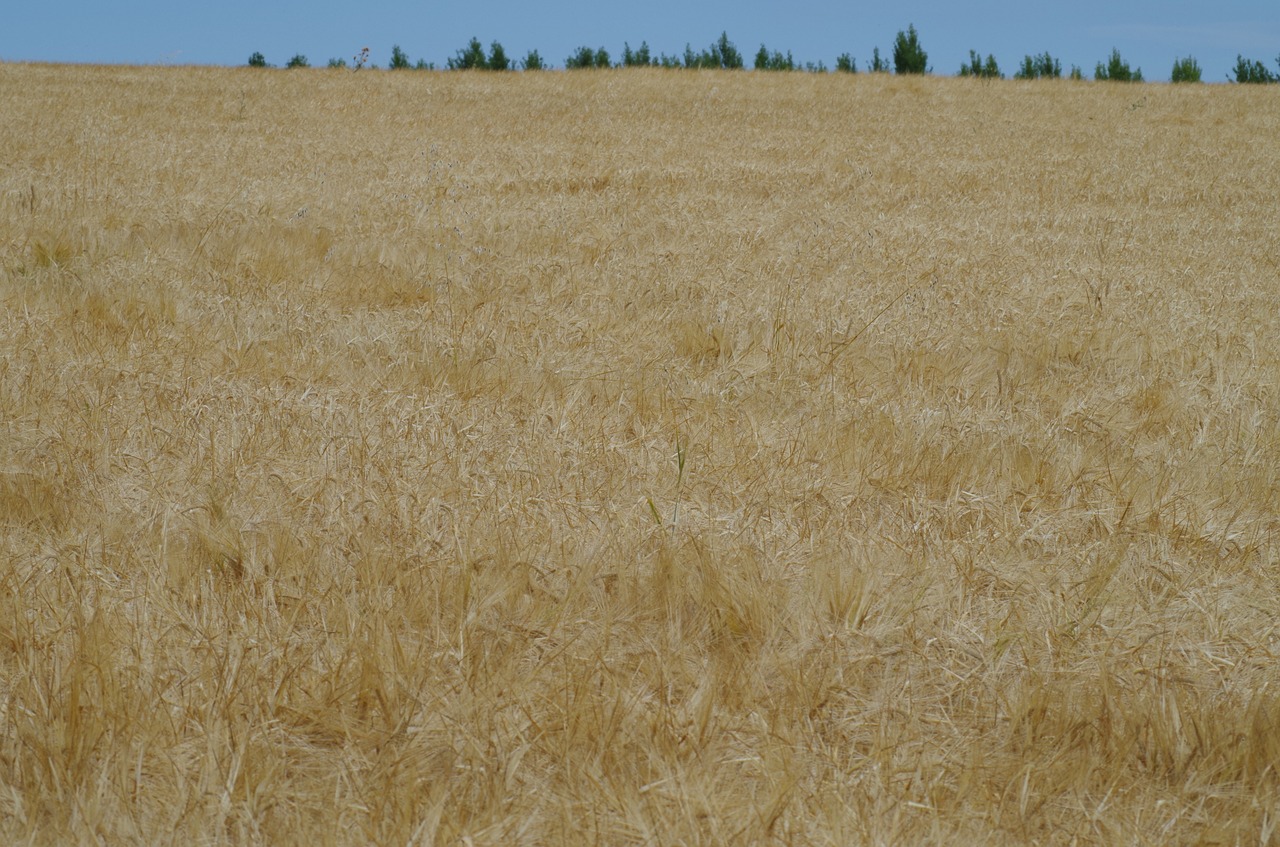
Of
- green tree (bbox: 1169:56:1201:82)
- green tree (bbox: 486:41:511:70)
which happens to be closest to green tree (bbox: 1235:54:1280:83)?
green tree (bbox: 1169:56:1201:82)

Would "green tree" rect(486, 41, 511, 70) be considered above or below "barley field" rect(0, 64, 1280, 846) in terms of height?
above

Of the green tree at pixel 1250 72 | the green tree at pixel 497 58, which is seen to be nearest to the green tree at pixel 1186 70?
the green tree at pixel 1250 72

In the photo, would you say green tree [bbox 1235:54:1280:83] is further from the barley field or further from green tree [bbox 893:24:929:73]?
the barley field

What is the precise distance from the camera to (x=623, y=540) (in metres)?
2.68

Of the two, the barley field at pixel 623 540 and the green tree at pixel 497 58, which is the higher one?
the green tree at pixel 497 58

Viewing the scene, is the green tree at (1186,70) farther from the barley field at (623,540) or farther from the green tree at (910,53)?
the barley field at (623,540)

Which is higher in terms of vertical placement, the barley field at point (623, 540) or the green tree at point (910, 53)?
the green tree at point (910, 53)

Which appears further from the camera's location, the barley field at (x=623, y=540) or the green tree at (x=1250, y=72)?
the green tree at (x=1250, y=72)

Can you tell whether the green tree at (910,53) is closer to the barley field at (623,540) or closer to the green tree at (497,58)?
the green tree at (497,58)

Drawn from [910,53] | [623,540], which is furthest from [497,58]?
[623,540]

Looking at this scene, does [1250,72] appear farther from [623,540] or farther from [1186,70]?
[623,540]

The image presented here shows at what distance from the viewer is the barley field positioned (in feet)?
5.93

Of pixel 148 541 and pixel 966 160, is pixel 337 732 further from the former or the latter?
pixel 966 160

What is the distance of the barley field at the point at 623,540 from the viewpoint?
1807 mm
